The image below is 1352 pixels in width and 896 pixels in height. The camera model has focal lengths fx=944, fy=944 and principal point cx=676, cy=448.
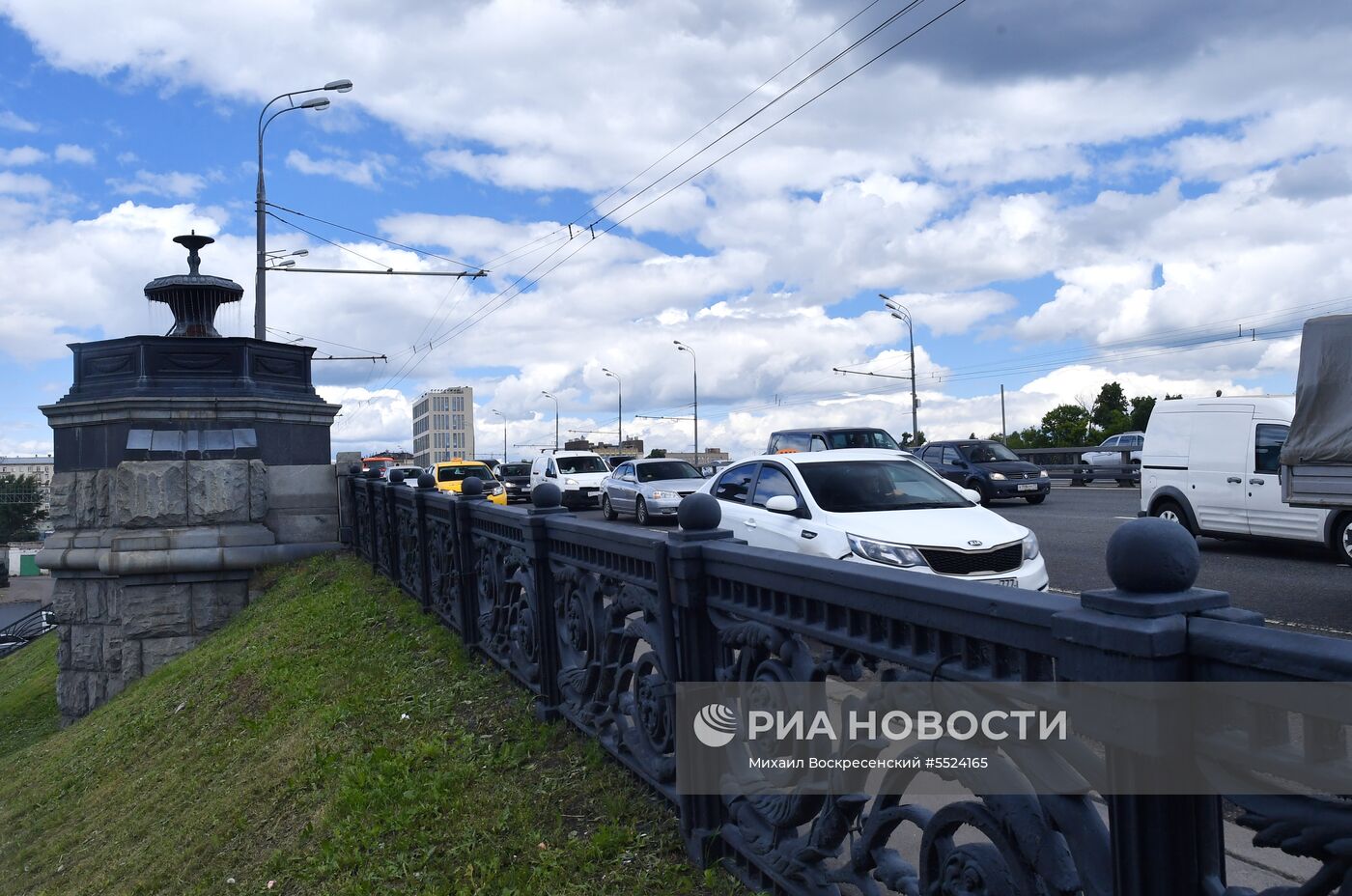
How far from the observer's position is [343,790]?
4.60 meters

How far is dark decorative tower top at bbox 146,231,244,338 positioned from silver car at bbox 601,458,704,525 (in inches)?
373

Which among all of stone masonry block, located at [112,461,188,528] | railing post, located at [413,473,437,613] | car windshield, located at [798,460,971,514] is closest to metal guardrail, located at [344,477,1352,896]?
railing post, located at [413,473,437,613]

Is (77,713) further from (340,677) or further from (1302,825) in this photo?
(1302,825)

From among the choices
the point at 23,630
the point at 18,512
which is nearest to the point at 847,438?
the point at 23,630

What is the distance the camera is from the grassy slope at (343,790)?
3.79 metres

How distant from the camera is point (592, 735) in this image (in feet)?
14.6

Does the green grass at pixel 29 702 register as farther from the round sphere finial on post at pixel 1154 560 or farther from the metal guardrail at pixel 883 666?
the round sphere finial on post at pixel 1154 560

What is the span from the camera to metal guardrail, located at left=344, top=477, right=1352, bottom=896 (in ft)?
4.99

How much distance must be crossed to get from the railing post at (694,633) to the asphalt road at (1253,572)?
182 inches

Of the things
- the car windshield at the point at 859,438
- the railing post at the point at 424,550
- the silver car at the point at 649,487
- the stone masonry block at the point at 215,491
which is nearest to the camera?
the railing post at the point at 424,550

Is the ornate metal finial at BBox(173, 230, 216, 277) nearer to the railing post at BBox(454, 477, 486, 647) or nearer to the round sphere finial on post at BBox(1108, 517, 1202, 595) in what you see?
the railing post at BBox(454, 477, 486, 647)

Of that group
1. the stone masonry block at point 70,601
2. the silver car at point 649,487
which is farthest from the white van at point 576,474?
the stone masonry block at point 70,601

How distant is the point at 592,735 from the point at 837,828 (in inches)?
81.1

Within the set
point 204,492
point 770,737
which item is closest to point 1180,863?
point 770,737
